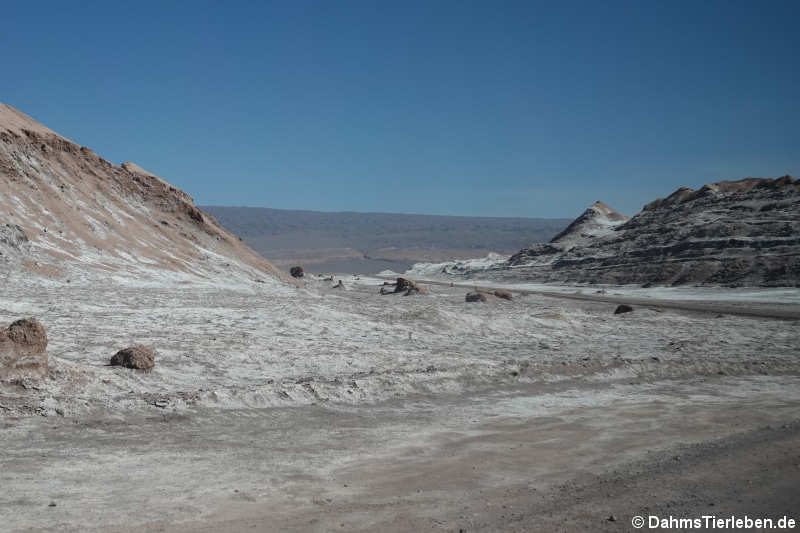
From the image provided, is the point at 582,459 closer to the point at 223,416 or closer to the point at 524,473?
the point at 524,473

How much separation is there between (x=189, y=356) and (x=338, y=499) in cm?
713

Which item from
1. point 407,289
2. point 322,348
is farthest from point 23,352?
point 407,289

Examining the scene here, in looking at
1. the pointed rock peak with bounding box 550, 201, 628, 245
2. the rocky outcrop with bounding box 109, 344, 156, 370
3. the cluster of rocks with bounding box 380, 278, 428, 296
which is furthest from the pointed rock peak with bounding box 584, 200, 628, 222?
the rocky outcrop with bounding box 109, 344, 156, 370

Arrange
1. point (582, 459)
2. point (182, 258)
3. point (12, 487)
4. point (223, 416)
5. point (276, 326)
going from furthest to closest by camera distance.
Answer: point (182, 258), point (276, 326), point (223, 416), point (582, 459), point (12, 487)

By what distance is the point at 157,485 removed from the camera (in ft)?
22.2

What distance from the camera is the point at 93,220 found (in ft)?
110

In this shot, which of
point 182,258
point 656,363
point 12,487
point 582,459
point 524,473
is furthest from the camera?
point 182,258

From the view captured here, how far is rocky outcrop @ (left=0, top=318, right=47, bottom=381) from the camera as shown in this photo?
377 inches

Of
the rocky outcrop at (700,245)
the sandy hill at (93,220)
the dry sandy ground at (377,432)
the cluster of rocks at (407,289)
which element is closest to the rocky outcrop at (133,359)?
the dry sandy ground at (377,432)

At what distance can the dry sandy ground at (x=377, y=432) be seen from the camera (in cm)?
619

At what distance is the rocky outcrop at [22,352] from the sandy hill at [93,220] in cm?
1469

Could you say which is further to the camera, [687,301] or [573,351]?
[687,301]

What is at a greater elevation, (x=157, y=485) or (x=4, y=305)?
(x=4, y=305)

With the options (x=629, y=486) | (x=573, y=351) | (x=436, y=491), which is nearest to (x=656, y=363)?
(x=573, y=351)
